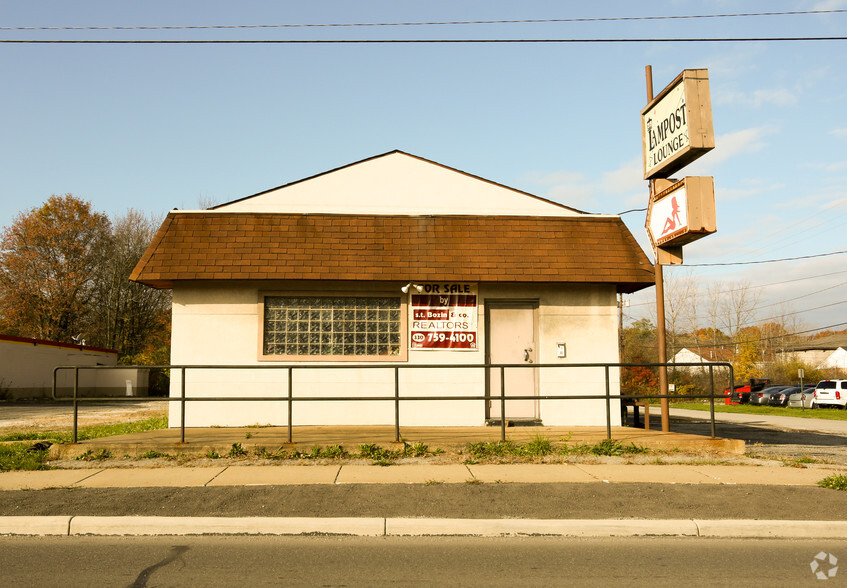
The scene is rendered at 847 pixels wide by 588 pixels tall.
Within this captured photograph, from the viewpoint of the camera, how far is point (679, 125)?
10016 millimetres

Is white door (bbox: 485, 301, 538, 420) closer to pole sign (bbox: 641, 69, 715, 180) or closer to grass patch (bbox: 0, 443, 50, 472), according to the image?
pole sign (bbox: 641, 69, 715, 180)

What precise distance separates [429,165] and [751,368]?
Result: 65019 millimetres

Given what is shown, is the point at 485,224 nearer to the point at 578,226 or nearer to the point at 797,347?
the point at 578,226

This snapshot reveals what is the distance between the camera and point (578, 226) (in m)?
12.7

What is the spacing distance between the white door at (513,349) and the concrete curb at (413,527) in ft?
19.8

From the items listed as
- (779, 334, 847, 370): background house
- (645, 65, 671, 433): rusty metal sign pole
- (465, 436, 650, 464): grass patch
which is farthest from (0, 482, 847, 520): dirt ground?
(779, 334, 847, 370): background house

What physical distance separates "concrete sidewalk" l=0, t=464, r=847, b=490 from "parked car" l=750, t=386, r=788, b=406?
4317cm

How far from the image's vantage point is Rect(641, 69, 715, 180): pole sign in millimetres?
9734

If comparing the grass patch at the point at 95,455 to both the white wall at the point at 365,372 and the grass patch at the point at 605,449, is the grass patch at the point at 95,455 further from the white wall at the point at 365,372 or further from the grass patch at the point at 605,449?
the grass patch at the point at 605,449

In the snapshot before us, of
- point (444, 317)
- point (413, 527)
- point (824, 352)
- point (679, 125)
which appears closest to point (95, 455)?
point (413, 527)

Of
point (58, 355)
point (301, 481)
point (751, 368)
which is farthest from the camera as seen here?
point (751, 368)

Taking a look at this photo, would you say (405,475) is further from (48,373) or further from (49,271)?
(49,271)

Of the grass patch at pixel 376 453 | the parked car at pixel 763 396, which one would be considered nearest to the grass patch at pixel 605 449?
the grass patch at pixel 376 453

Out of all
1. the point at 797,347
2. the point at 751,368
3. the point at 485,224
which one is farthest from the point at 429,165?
the point at 797,347
